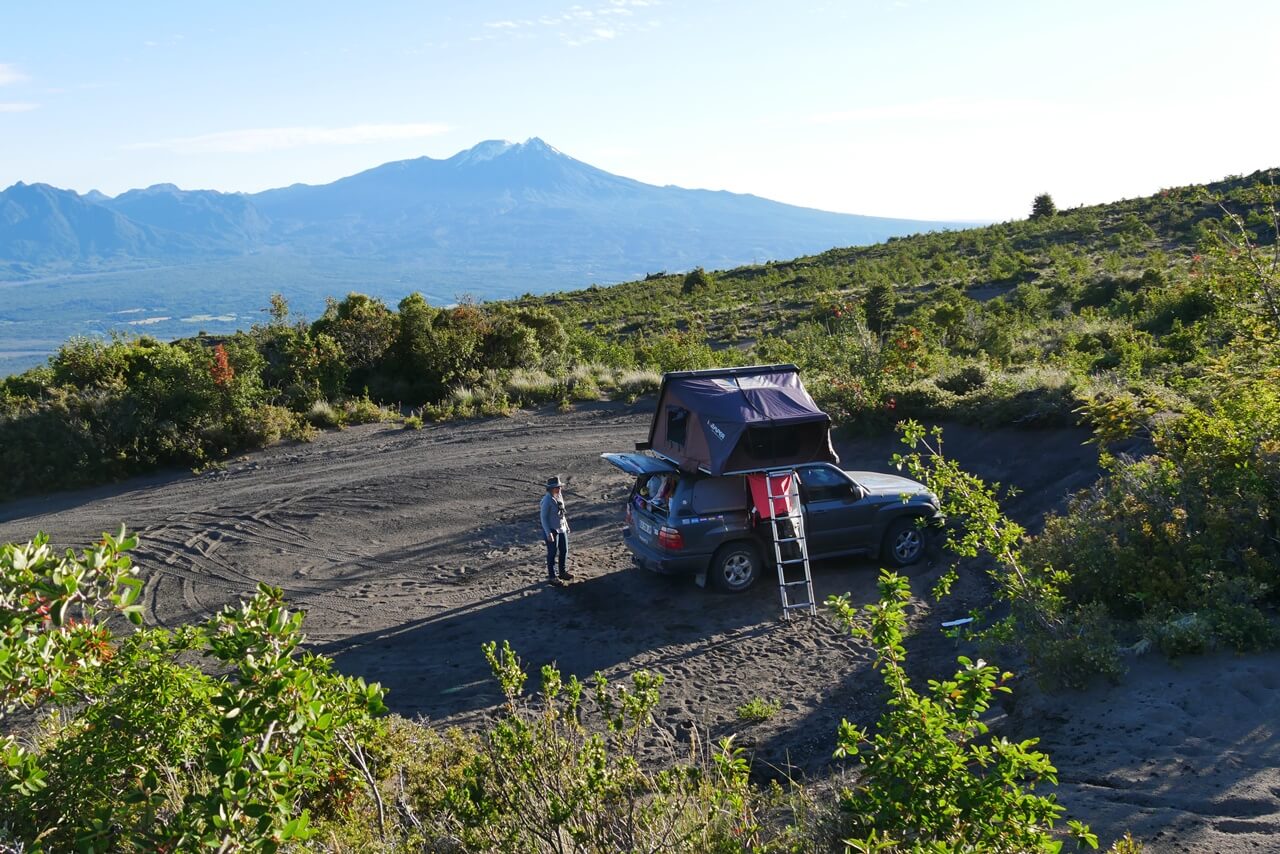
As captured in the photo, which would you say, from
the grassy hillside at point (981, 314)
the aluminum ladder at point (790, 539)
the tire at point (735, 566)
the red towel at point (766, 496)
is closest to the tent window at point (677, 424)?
the red towel at point (766, 496)

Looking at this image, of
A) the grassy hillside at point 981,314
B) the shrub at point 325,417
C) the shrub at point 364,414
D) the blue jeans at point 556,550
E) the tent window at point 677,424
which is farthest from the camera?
the shrub at point 364,414

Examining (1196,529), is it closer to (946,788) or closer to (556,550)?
(946,788)

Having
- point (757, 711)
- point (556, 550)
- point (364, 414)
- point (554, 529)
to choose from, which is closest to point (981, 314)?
point (364, 414)

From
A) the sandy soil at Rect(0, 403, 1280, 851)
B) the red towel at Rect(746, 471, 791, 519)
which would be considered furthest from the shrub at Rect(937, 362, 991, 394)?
the red towel at Rect(746, 471, 791, 519)

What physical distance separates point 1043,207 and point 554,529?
54.4m

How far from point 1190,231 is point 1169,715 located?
40.8 metres

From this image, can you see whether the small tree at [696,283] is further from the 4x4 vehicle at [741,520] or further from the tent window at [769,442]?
the tent window at [769,442]

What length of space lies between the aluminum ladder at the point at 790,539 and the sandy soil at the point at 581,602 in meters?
0.29

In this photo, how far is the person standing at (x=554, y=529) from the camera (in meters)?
11.4

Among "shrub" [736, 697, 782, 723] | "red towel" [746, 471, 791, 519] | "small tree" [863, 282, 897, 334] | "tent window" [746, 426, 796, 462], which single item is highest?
"small tree" [863, 282, 897, 334]

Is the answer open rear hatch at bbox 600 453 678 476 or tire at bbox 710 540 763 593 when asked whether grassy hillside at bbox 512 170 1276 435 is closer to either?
tire at bbox 710 540 763 593

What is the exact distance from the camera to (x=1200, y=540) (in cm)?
782

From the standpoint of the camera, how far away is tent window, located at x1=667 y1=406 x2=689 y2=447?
11.2m

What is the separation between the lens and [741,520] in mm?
10789
